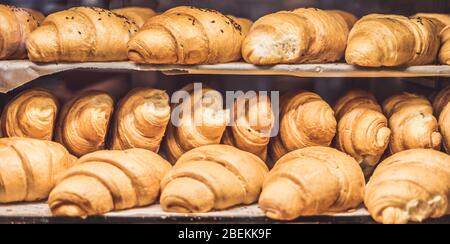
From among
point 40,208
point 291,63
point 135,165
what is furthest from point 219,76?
point 40,208

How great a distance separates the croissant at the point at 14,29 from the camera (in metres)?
2.75

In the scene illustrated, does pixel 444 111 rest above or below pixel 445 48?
below

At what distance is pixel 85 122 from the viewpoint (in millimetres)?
2826

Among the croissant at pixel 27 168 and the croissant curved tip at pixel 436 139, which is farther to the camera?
the croissant curved tip at pixel 436 139

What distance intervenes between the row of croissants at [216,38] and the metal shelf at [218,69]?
0.10 ft

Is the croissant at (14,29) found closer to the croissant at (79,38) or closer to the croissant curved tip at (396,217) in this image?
the croissant at (79,38)

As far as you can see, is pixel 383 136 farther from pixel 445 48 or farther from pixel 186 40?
pixel 186 40

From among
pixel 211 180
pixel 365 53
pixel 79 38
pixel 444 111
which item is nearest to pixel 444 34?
pixel 444 111

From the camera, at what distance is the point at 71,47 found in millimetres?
2699

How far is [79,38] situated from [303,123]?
114 centimetres

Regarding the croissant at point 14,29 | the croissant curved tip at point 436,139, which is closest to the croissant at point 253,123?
the croissant curved tip at point 436,139

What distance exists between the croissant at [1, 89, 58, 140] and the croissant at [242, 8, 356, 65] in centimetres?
100

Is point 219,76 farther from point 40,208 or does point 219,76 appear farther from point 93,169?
point 40,208

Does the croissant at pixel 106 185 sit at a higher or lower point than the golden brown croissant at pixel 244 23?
lower
